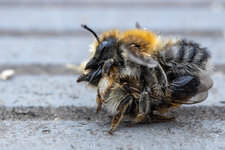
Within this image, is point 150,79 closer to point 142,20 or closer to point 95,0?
point 142,20

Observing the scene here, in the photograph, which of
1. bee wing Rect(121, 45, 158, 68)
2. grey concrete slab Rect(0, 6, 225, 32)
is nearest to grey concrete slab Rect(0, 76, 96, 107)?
bee wing Rect(121, 45, 158, 68)

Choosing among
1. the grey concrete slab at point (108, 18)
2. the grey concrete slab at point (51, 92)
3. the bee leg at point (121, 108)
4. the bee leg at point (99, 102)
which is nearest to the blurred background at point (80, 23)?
the grey concrete slab at point (108, 18)

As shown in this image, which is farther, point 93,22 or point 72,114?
point 93,22

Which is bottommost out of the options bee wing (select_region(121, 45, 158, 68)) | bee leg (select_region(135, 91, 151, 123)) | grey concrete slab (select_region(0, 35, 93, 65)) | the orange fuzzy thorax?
grey concrete slab (select_region(0, 35, 93, 65))

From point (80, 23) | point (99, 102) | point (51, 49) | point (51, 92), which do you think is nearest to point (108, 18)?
point (80, 23)

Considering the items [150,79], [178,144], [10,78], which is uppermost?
[150,79]

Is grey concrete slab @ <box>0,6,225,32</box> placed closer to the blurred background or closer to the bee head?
the blurred background

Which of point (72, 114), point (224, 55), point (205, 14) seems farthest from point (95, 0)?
point (72, 114)

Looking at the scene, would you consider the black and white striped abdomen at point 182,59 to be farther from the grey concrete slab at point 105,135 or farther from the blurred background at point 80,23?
the blurred background at point 80,23
